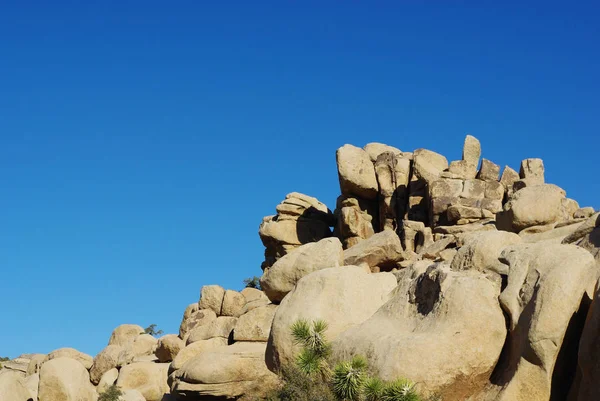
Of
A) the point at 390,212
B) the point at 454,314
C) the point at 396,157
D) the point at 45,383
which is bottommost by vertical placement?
the point at 454,314

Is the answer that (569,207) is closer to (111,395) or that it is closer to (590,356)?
(111,395)

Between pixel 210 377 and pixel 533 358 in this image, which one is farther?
pixel 210 377

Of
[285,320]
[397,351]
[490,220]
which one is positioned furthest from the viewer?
[490,220]

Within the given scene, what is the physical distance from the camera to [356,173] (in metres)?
64.1

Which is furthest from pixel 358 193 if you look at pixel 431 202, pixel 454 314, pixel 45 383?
pixel 454 314

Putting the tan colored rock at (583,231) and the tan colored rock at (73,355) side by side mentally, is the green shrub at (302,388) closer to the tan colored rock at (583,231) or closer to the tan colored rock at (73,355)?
the tan colored rock at (583,231)

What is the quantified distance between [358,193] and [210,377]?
31425 millimetres

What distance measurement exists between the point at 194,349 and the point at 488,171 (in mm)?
26012

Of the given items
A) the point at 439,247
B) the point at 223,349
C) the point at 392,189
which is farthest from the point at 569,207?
the point at 223,349

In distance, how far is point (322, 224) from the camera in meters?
67.1

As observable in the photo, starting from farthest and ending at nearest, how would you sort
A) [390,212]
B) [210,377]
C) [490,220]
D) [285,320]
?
[390,212]
[490,220]
[210,377]
[285,320]

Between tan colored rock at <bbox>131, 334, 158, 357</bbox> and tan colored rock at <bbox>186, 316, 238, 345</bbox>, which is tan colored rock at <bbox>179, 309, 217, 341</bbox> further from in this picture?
tan colored rock at <bbox>131, 334, 158, 357</bbox>

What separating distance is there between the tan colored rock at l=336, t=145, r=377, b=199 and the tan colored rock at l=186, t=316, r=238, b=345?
718 inches

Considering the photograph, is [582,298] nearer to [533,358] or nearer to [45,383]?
[533,358]
